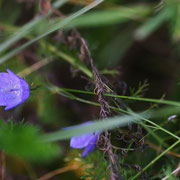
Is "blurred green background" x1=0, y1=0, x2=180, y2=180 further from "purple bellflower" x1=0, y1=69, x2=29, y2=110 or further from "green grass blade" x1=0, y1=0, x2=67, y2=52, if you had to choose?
"purple bellflower" x1=0, y1=69, x2=29, y2=110

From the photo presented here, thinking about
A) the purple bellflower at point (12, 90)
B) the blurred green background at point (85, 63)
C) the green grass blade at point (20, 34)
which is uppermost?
the green grass blade at point (20, 34)

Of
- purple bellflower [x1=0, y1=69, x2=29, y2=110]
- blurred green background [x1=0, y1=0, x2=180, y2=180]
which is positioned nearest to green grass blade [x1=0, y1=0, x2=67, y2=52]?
blurred green background [x1=0, y1=0, x2=180, y2=180]

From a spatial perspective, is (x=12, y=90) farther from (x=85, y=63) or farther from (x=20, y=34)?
(x=85, y=63)

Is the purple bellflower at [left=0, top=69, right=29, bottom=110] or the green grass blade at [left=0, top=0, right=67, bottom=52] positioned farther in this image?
the green grass blade at [left=0, top=0, right=67, bottom=52]

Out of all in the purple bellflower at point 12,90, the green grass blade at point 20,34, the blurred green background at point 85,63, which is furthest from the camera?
the blurred green background at point 85,63

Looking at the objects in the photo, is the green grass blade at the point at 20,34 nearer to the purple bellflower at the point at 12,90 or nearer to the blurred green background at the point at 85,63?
the blurred green background at the point at 85,63

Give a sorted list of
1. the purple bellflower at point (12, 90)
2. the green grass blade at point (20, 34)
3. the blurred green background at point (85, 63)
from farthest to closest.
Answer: the blurred green background at point (85, 63) < the green grass blade at point (20, 34) < the purple bellflower at point (12, 90)

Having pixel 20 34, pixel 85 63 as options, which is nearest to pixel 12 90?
pixel 20 34

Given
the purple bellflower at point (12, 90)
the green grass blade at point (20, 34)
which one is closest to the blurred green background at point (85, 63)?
the green grass blade at point (20, 34)

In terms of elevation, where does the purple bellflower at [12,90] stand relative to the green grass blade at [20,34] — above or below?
below
